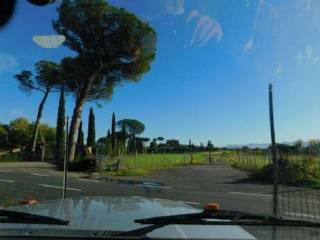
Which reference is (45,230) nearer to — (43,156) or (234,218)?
(234,218)

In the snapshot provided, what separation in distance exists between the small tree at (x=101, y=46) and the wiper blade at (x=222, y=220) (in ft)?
7.99

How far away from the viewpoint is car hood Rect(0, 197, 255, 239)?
2.42 meters

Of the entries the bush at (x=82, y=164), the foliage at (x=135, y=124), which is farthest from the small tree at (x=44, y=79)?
the bush at (x=82, y=164)

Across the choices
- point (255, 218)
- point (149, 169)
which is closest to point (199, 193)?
point (149, 169)

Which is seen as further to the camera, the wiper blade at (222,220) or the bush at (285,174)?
the bush at (285,174)

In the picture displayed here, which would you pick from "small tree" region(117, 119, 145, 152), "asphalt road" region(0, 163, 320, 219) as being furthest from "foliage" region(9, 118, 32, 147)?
"small tree" region(117, 119, 145, 152)

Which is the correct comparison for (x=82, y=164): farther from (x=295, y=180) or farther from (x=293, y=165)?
(x=293, y=165)

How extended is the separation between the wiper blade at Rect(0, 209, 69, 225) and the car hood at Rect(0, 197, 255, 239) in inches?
2.2

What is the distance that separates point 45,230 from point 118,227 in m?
0.33

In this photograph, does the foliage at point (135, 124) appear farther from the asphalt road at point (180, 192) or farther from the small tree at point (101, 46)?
the asphalt road at point (180, 192)

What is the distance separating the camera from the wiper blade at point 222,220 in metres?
2.57

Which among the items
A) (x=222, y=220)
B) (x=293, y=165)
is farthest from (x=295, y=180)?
(x=222, y=220)

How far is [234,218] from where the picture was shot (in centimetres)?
274

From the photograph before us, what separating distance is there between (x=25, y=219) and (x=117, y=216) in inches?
17.8
